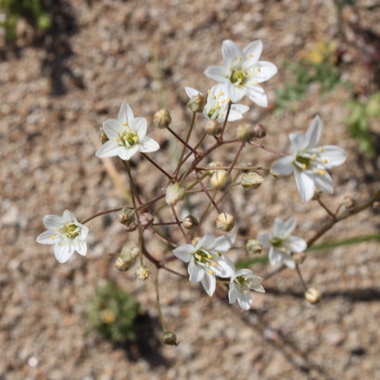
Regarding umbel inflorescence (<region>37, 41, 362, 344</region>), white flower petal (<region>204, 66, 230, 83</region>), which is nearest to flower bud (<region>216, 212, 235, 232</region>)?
umbel inflorescence (<region>37, 41, 362, 344</region>)

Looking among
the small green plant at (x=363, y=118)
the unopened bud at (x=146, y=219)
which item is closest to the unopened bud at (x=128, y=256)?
the unopened bud at (x=146, y=219)

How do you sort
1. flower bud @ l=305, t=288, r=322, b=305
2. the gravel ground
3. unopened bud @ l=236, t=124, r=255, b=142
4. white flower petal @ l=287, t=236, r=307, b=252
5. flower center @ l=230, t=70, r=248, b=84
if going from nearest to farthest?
1. unopened bud @ l=236, t=124, r=255, b=142
2. flower center @ l=230, t=70, r=248, b=84
3. flower bud @ l=305, t=288, r=322, b=305
4. white flower petal @ l=287, t=236, r=307, b=252
5. the gravel ground

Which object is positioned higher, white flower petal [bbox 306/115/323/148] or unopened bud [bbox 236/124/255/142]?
unopened bud [bbox 236/124/255/142]

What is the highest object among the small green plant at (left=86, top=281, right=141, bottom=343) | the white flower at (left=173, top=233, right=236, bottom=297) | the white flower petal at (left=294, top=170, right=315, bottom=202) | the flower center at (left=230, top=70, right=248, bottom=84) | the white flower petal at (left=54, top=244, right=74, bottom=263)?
the flower center at (left=230, top=70, right=248, bottom=84)

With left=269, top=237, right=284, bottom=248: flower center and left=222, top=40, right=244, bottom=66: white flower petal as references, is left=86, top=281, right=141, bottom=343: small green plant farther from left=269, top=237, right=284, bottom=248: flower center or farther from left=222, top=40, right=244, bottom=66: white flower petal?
left=222, top=40, right=244, bottom=66: white flower petal

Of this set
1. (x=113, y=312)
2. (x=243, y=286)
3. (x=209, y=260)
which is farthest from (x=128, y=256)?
(x=113, y=312)
